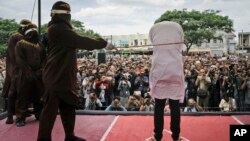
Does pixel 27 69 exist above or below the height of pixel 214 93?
above

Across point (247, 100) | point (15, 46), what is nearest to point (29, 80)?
point (15, 46)

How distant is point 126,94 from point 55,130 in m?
5.51

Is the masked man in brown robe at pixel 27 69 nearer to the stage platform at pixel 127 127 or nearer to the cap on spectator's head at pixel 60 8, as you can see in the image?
the stage platform at pixel 127 127

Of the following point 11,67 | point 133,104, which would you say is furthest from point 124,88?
point 11,67

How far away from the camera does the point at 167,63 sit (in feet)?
Result: 15.3

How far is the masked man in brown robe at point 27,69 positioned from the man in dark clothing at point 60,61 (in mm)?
1417

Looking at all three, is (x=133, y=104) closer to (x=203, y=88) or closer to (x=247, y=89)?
(x=203, y=88)

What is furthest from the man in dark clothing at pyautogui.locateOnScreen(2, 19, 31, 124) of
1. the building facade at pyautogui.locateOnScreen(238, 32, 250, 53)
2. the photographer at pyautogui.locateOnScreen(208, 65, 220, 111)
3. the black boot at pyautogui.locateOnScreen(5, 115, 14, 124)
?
the building facade at pyautogui.locateOnScreen(238, 32, 250, 53)

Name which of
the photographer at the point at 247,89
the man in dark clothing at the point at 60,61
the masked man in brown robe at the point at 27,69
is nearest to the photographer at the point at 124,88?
the photographer at the point at 247,89

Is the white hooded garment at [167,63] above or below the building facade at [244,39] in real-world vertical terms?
below

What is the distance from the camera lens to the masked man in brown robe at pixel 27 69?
5832mm

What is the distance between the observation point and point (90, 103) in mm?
9930

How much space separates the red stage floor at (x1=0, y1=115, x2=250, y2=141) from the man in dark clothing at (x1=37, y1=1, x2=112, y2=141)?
0.76m

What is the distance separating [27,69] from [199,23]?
38771 millimetres
